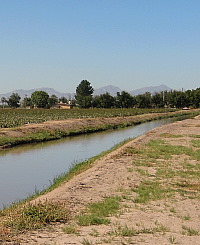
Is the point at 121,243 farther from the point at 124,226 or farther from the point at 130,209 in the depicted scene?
the point at 130,209

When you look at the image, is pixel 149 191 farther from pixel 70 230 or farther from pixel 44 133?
pixel 44 133

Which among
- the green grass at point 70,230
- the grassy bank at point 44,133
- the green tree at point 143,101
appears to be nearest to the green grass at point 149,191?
the green grass at point 70,230

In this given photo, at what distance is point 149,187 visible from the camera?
1080cm

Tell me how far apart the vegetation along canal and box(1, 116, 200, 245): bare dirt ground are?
236cm

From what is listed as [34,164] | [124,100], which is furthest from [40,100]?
[34,164]

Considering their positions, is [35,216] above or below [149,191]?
above

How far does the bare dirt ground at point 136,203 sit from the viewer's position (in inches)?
267

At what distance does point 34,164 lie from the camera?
19.5 metres

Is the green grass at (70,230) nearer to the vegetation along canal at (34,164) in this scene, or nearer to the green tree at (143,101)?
the vegetation along canal at (34,164)

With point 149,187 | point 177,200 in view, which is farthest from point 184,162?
point 177,200

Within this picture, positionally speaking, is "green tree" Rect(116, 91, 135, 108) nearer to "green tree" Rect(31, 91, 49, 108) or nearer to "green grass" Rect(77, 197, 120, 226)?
"green tree" Rect(31, 91, 49, 108)

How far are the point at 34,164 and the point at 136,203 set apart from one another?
11.1m

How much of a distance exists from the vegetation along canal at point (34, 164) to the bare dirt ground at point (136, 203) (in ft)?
7.75

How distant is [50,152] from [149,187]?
14118mm
